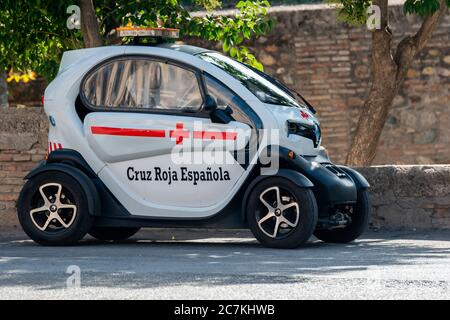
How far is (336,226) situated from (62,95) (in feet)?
8.89

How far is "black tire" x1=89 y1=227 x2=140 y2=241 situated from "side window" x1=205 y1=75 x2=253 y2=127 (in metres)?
1.63

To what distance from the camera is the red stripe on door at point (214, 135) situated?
1135cm

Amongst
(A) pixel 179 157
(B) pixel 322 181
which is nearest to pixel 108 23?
(A) pixel 179 157

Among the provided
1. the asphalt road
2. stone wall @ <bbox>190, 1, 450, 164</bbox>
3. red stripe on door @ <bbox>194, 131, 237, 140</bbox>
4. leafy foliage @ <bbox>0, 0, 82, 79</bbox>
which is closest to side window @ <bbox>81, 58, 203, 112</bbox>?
red stripe on door @ <bbox>194, 131, 237, 140</bbox>

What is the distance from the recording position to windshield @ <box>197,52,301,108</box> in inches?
461

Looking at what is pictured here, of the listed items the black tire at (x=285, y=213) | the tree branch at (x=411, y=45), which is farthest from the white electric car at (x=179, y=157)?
the tree branch at (x=411, y=45)

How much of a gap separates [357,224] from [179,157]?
1728mm

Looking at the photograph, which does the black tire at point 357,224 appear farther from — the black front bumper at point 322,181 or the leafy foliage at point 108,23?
the leafy foliage at point 108,23

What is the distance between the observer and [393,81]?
16.3 metres

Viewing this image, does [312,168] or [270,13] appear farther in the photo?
[270,13]

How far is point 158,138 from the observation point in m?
11.5

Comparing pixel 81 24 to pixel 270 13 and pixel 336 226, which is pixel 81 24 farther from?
pixel 270 13

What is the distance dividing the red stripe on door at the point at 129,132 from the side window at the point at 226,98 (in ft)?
1.79

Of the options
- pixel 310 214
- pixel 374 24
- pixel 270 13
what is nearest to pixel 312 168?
pixel 310 214
